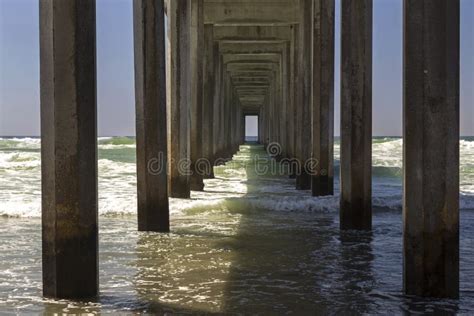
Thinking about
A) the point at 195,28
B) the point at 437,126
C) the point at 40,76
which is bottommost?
the point at 437,126

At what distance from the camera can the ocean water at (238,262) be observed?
3.45 metres

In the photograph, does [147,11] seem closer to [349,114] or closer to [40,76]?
[349,114]

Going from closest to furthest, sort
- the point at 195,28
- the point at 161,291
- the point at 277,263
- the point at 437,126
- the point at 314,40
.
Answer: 1. the point at 437,126
2. the point at 161,291
3. the point at 277,263
4. the point at 314,40
5. the point at 195,28

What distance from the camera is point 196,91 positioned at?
1207 cm

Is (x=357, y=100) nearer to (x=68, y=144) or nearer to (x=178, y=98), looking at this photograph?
(x=68, y=144)

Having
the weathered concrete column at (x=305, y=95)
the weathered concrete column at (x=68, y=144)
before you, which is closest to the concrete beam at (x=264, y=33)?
the weathered concrete column at (x=305, y=95)

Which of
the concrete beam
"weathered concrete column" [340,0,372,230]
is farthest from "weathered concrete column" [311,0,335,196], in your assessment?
the concrete beam

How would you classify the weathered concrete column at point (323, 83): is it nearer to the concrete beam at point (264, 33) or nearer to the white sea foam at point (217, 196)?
the white sea foam at point (217, 196)

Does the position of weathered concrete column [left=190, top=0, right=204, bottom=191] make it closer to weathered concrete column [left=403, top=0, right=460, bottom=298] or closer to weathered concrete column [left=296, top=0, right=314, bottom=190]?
weathered concrete column [left=296, top=0, right=314, bottom=190]

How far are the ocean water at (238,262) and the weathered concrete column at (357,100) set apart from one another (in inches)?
24.0

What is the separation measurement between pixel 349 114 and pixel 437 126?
2.59 metres

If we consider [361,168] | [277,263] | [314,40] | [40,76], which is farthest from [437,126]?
[314,40]

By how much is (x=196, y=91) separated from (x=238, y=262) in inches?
303

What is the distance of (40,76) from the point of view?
340 centimetres
